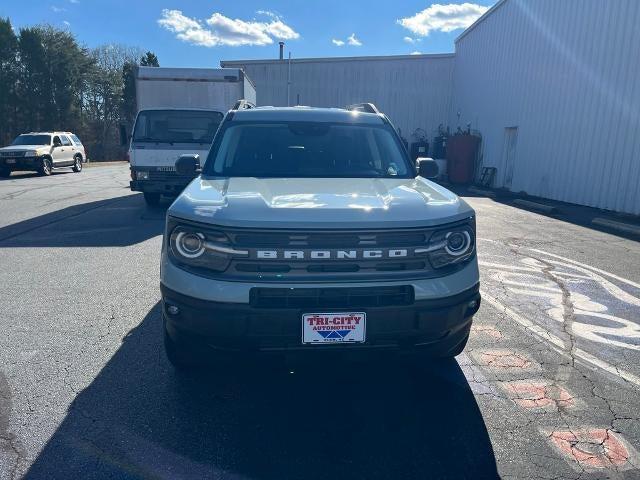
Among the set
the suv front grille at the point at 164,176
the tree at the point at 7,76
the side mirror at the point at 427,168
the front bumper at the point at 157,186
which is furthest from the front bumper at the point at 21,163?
the tree at the point at 7,76

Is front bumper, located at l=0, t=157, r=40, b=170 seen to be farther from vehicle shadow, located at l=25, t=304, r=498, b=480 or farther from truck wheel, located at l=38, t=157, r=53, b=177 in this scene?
vehicle shadow, located at l=25, t=304, r=498, b=480

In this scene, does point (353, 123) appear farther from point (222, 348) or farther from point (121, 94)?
point (121, 94)

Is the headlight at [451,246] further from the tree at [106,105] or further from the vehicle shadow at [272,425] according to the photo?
the tree at [106,105]

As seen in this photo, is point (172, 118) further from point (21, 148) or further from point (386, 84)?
point (386, 84)

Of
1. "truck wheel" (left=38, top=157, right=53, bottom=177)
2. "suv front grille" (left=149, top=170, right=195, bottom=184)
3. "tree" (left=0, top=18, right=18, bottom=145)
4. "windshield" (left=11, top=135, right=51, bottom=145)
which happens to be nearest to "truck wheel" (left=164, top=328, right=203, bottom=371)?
"suv front grille" (left=149, top=170, right=195, bottom=184)

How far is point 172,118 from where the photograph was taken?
11117mm

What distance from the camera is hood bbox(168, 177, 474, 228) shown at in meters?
2.73

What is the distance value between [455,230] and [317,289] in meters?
0.93

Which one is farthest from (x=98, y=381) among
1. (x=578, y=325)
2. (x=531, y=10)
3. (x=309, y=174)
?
(x=531, y=10)

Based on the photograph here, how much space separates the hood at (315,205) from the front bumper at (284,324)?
1.51 feet

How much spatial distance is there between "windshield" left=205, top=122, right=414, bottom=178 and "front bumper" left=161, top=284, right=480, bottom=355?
156 cm

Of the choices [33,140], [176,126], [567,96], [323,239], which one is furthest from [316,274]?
[33,140]

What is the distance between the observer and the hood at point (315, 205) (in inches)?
107

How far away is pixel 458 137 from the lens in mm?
20562
